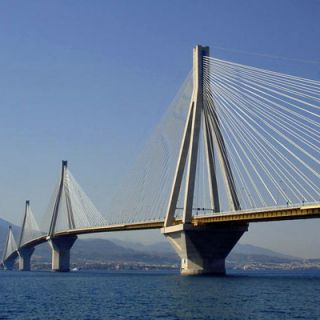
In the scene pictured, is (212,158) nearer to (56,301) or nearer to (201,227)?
(201,227)

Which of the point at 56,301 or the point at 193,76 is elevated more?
the point at 193,76

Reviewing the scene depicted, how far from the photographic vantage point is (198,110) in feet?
198

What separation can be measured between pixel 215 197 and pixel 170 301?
77.2 ft

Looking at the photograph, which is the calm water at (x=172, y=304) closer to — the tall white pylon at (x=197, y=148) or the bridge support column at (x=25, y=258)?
the tall white pylon at (x=197, y=148)

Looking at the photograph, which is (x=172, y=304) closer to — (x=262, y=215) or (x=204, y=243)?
(x=262, y=215)

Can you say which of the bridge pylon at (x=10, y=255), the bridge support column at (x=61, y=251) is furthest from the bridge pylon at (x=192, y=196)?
the bridge pylon at (x=10, y=255)

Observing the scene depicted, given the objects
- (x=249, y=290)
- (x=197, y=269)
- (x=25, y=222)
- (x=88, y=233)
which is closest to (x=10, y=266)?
(x=25, y=222)

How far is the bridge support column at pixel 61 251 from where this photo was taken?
358 feet

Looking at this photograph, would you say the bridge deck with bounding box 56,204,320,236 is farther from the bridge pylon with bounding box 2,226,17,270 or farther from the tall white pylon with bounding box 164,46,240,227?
the bridge pylon with bounding box 2,226,17,270

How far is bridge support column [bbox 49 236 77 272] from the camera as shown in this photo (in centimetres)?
10912

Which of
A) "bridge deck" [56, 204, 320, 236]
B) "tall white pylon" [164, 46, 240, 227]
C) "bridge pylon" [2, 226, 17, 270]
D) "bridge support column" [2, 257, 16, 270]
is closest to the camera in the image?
"bridge deck" [56, 204, 320, 236]

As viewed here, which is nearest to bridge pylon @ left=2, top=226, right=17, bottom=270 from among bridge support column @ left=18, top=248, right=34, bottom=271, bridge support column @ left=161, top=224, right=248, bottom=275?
bridge support column @ left=18, top=248, right=34, bottom=271

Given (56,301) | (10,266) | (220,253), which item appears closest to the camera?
(56,301)

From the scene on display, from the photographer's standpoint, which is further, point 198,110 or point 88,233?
point 88,233
